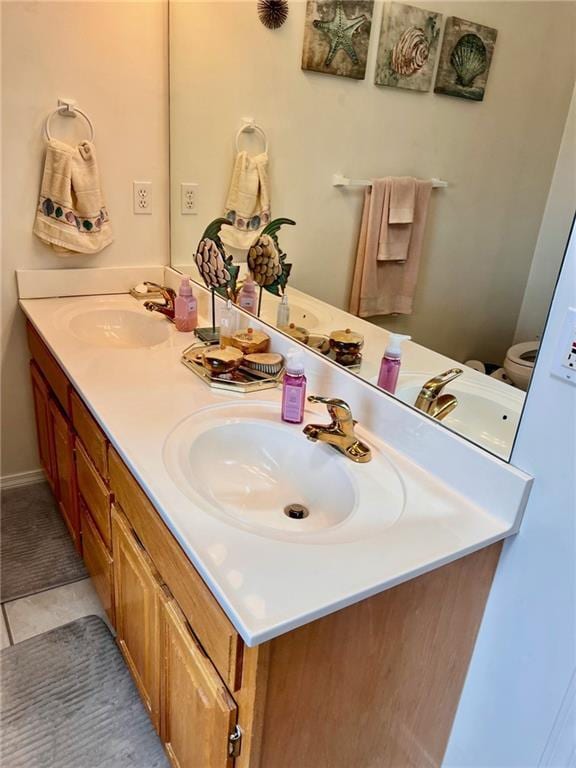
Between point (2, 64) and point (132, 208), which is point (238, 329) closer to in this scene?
point (132, 208)

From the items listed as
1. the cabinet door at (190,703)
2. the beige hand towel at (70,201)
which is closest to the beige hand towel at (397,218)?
the cabinet door at (190,703)

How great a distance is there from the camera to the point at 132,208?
2133mm

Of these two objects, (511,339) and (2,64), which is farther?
(2,64)

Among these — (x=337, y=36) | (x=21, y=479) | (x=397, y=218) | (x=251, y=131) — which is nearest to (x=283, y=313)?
(x=397, y=218)

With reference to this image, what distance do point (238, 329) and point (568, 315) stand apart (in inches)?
45.1

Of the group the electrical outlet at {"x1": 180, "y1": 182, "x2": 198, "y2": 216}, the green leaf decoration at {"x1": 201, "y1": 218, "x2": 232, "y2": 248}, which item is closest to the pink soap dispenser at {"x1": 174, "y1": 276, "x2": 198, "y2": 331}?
the green leaf decoration at {"x1": 201, "y1": 218, "x2": 232, "y2": 248}

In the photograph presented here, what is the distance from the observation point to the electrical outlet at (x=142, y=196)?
2113mm

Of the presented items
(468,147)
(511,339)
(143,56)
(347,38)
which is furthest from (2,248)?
(511,339)

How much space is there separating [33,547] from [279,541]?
148 centimetres

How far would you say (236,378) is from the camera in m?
1.46

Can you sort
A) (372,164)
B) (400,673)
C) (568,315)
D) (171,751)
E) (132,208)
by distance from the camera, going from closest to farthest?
1. (568,315)
2. (400,673)
3. (171,751)
4. (372,164)
5. (132,208)

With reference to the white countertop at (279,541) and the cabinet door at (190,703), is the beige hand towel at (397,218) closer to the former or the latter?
the white countertop at (279,541)

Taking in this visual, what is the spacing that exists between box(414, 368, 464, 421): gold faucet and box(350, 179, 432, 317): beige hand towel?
18 centimetres

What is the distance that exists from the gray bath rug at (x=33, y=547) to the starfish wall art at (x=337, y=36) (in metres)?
1.74
